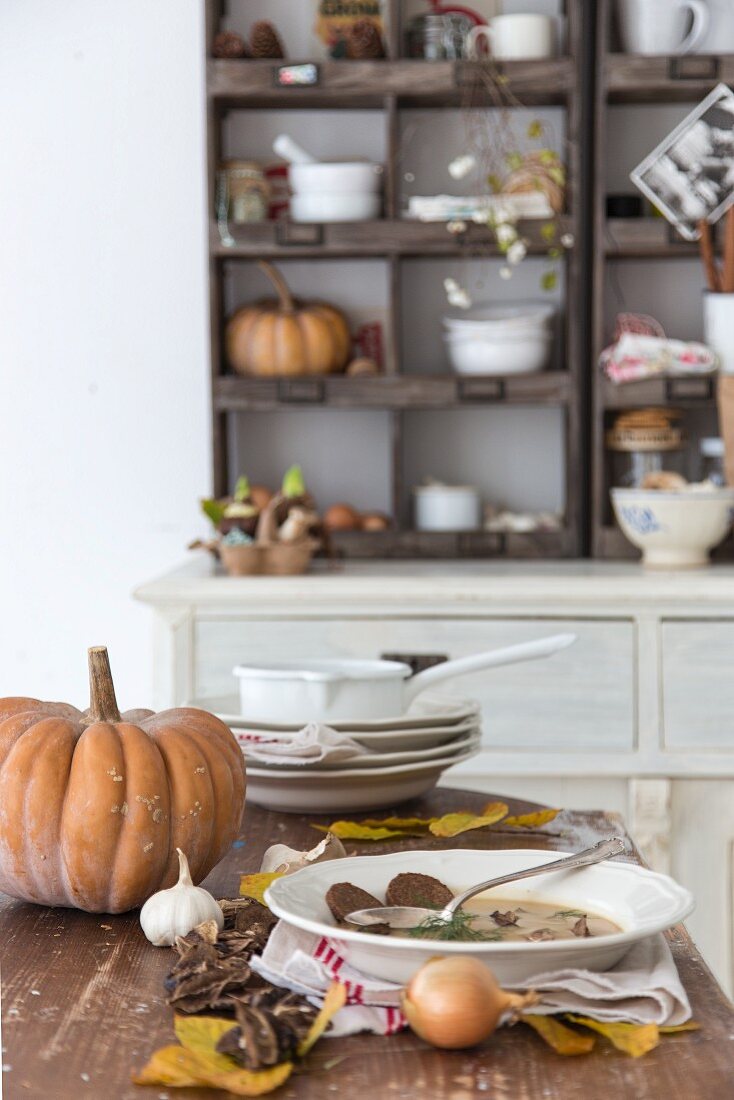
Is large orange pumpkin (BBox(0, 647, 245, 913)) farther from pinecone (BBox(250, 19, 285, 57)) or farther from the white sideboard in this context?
pinecone (BBox(250, 19, 285, 57))

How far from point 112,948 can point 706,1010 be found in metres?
0.36

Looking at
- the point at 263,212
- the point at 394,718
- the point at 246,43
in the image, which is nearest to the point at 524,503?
the point at 263,212

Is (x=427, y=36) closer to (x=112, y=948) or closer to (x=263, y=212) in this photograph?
(x=263, y=212)

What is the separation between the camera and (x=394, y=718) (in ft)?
3.76

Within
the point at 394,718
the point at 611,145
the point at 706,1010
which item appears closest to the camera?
the point at 706,1010

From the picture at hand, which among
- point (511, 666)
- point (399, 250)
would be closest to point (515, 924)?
point (511, 666)

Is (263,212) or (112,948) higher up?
(263,212)

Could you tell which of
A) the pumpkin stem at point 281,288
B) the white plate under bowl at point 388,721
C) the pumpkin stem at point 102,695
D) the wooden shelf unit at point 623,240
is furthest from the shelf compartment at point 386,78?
the pumpkin stem at point 102,695

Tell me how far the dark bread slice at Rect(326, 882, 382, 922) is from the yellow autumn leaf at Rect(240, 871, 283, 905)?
9cm

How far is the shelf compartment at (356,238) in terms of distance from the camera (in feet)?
8.45

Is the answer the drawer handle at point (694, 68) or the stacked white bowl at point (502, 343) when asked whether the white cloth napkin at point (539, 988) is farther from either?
the drawer handle at point (694, 68)

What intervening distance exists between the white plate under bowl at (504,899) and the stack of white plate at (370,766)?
0.26 meters

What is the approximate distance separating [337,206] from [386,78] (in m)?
0.27

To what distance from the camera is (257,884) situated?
2.88ft
